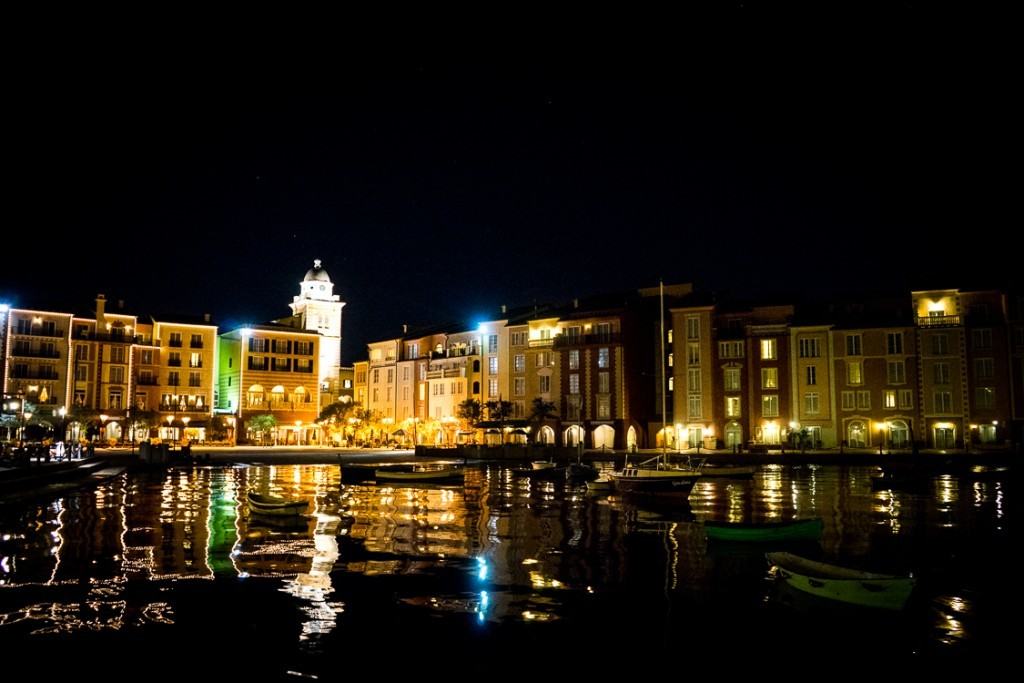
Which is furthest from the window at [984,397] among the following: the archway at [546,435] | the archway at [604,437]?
the archway at [546,435]

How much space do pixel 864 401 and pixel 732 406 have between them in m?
10.3

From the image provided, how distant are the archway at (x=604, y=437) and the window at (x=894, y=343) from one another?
938 inches

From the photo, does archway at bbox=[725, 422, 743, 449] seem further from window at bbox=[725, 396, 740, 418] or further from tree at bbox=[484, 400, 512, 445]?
tree at bbox=[484, 400, 512, 445]

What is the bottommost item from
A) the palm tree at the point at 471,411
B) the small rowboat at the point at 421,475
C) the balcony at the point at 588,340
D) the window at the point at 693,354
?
the small rowboat at the point at 421,475

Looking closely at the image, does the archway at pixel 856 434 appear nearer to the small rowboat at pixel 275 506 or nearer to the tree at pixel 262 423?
the small rowboat at pixel 275 506

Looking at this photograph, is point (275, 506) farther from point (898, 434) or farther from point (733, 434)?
point (898, 434)

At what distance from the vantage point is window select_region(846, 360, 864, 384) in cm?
7012

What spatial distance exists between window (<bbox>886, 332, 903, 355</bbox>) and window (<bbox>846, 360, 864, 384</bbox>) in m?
2.58

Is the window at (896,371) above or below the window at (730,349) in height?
below

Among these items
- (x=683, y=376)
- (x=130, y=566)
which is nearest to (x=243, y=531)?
(x=130, y=566)

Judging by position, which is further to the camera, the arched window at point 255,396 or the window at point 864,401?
the arched window at point 255,396

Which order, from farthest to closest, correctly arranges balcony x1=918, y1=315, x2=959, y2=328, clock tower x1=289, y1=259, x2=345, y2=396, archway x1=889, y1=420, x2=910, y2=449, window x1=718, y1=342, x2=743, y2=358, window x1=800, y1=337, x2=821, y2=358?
1. clock tower x1=289, y1=259, x2=345, y2=396
2. window x1=718, y1=342, x2=743, y2=358
3. window x1=800, y1=337, x2=821, y2=358
4. archway x1=889, y1=420, x2=910, y2=449
5. balcony x1=918, y1=315, x2=959, y2=328

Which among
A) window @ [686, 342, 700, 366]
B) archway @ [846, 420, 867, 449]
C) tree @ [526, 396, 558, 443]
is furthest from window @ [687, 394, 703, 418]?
tree @ [526, 396, 558, 443]

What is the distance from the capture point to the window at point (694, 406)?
246ft
